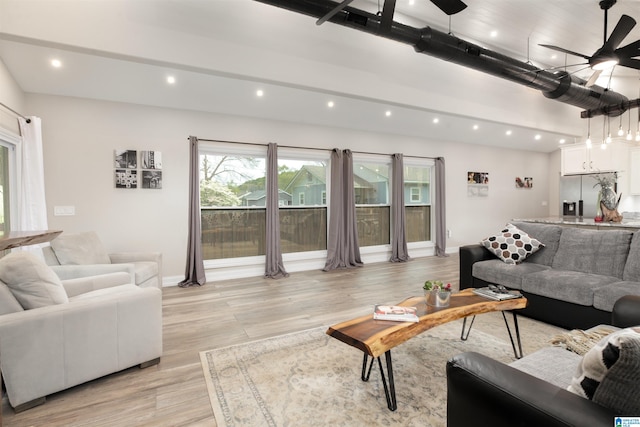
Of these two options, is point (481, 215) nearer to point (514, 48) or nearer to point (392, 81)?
point (514, 48)

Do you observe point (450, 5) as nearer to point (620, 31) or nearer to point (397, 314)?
point (620, 31)

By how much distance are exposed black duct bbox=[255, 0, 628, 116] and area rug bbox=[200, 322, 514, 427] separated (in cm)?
290

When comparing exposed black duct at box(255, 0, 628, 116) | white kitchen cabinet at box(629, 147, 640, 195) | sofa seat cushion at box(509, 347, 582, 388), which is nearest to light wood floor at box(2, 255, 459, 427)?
sofa seat cushion at box(509, 347, 582, 388)

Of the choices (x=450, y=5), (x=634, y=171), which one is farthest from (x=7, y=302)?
(x=634, y=171)

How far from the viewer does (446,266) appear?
5.91 metres

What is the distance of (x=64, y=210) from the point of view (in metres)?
4.05

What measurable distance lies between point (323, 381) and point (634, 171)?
815 centimetres

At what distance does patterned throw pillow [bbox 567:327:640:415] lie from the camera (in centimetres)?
87

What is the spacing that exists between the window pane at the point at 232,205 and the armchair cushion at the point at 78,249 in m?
1.54

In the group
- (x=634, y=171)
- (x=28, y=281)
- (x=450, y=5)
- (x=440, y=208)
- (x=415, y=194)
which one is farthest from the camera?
(x=415, y=194)

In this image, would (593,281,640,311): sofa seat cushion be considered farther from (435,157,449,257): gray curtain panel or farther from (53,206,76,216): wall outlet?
(53,206,76,216): wall outlet

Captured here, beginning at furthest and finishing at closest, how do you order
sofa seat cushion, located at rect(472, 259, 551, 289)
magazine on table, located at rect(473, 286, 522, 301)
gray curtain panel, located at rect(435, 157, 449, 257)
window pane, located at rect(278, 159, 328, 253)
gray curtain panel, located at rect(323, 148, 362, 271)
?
gray curtain panel, located at rect(435, 157, 449, 257) → gray curtain panel, located at rect(323, 148, 362, 271) → window pane, located at rect(278, 159, 328, 253) → sofa seat cushion, located at rect(472, 259, 551, 289) → magazine on table, located at rect(473, 286, 522, 301)

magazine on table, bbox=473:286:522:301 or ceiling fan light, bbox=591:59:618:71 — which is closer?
magazine on table, bbox=473:286:522:301

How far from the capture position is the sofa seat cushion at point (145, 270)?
3436mm
